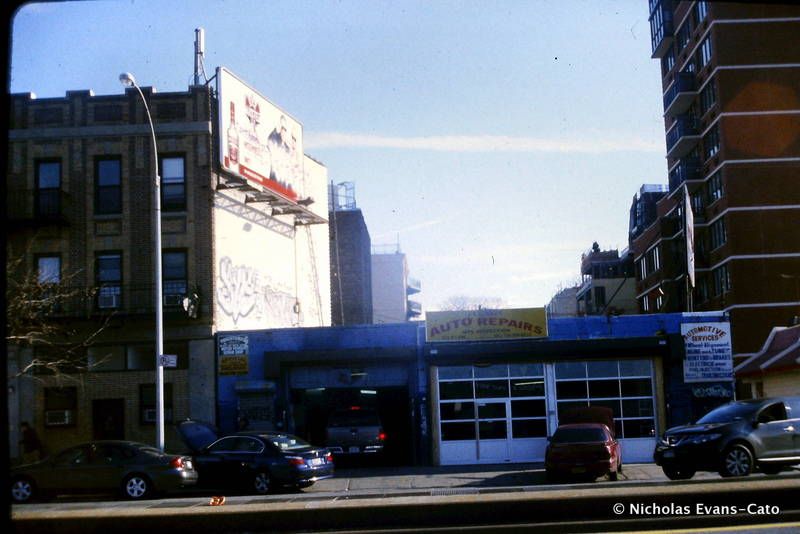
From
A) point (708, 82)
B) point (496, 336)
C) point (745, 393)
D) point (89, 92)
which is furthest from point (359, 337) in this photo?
point (708, 82)

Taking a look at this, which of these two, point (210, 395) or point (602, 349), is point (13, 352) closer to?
point (210, 395)

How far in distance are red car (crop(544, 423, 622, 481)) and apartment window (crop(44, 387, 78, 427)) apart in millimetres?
17929

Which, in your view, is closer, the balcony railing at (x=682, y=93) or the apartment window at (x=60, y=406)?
the apartment window at (x=60, y=406)

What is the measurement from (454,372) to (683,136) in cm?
3698

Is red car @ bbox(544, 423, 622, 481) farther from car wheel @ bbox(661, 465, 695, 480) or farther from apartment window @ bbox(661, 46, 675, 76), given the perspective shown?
apartment window @ bbox(661, 46, 675, 76)

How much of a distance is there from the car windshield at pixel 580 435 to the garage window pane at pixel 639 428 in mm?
8720

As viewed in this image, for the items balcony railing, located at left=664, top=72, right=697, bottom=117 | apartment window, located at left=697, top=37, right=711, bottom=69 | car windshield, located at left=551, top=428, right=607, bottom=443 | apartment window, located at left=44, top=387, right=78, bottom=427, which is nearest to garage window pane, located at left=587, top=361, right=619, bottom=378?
car windshield, located at left=551, top=428, right=607, bottom=443

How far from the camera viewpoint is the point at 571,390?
108 ft

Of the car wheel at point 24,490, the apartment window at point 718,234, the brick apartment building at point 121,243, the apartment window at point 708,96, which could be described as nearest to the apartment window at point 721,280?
the apartment window at point 718,234

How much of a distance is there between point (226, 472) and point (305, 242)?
21.9 metres

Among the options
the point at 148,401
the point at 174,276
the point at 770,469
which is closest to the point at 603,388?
the point at 770,469

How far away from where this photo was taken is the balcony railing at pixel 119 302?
1288 inches

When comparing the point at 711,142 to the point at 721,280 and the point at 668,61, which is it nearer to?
the point at 721,280

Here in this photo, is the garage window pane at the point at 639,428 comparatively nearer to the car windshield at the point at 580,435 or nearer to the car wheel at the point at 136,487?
the car windshield at the point at 580,435
